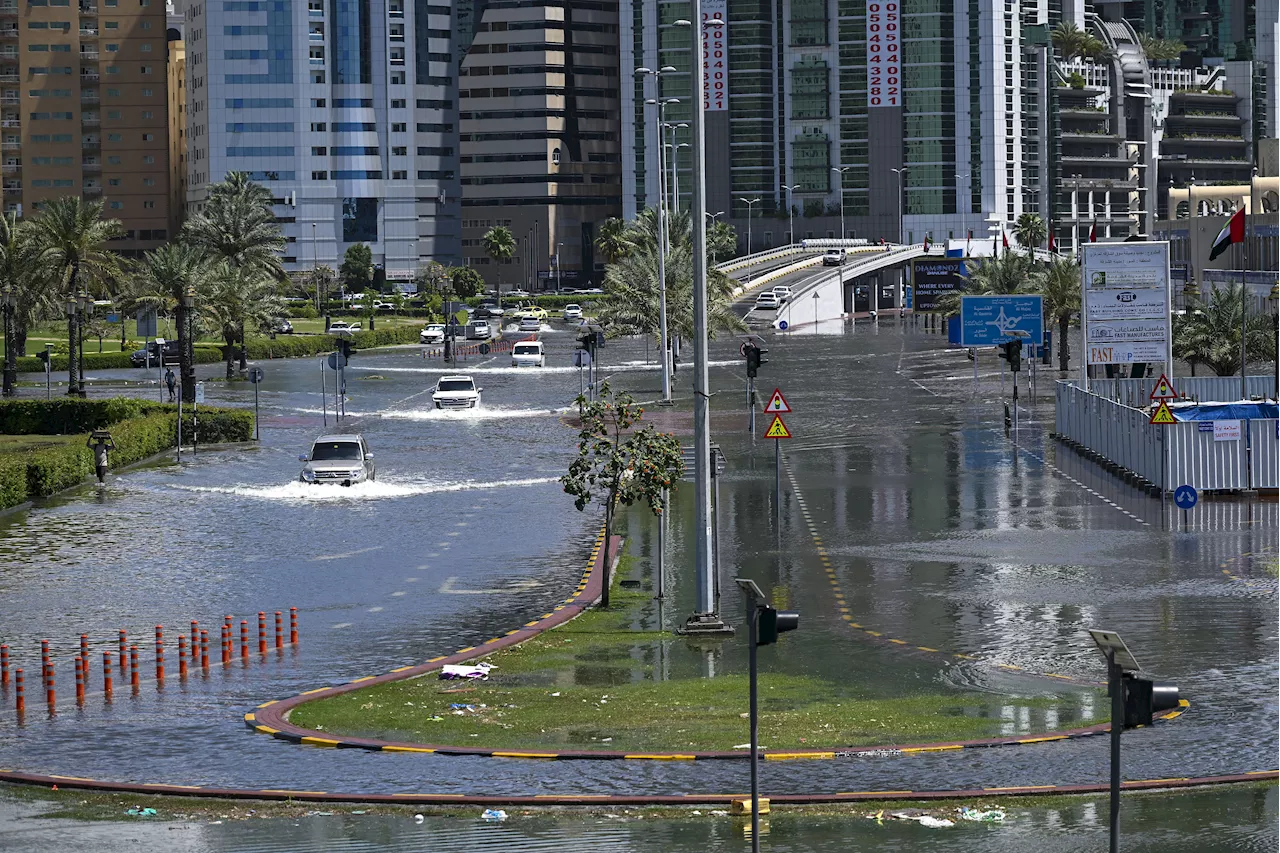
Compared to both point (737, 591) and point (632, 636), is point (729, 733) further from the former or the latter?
point (737, 591)

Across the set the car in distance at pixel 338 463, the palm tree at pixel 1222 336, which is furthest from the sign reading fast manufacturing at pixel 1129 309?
the car in distance at pixel 338 463

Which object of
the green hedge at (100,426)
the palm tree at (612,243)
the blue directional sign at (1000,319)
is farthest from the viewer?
the palm tree at (612,243)

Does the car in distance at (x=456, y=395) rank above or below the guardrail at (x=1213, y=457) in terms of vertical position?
above

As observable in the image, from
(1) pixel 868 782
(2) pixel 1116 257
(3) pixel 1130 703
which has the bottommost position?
(1) pixel 868 782

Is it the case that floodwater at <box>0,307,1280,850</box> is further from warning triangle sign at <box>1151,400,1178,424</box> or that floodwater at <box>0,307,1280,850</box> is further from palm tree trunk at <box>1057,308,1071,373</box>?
palm tree trunk at <box>1057,308,1071,373</box>

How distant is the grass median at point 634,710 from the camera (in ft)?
69.3

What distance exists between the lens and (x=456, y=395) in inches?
2931

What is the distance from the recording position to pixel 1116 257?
5491cm

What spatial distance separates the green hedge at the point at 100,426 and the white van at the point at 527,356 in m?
38.3

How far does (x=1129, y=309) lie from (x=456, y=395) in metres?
28.6

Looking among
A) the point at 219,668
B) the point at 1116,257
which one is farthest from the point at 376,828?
the point at 1116,257

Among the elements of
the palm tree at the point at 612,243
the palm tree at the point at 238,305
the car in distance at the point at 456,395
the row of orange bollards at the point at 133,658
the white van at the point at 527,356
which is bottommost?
the row of orange bollards at the point at 133,658

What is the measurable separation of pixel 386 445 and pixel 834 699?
131 feet

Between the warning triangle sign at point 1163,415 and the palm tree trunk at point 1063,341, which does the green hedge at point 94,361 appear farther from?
the warning triangle sign at point 1163,415
